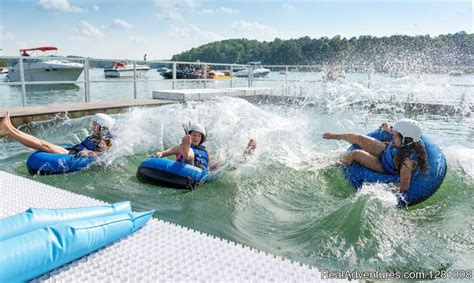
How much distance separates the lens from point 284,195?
19.2ft

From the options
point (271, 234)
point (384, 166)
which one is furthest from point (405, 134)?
point (271, 234)

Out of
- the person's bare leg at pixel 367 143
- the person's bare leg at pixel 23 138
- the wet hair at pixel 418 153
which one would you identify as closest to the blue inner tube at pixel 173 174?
the person's bare leg at pixel 23 138

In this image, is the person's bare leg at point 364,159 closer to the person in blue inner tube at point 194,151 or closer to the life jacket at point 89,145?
the person in blue inner tube at point 194,151

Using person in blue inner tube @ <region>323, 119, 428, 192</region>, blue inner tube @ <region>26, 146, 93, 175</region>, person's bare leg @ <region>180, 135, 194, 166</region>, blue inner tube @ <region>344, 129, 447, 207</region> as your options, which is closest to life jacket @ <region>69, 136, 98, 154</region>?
blue inner tube @ <region>26, 146, 93, 175</region>

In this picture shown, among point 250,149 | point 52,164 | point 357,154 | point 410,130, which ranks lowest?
point 52,164

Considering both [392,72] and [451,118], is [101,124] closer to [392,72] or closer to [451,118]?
[451,118]

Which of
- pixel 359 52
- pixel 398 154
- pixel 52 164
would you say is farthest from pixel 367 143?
pixel 359 52

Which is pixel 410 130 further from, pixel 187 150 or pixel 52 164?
pixel 52 164

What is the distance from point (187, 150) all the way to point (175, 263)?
325 cm

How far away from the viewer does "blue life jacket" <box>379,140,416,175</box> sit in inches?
210

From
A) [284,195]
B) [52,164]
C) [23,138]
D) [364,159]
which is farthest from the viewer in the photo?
[23,138]

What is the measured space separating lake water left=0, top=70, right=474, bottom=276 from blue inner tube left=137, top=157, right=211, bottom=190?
0.12 meters

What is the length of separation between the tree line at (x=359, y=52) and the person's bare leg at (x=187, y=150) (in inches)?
530

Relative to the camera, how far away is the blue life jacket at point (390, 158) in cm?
→ 534
